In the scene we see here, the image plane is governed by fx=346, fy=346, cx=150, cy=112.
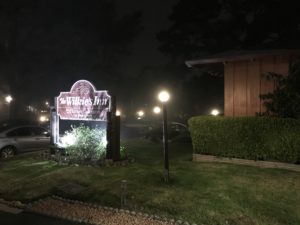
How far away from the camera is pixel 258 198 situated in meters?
7.99

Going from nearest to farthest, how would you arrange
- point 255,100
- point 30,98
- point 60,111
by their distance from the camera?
point 255,100 → point 60,111 → point 30,98

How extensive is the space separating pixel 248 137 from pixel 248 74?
2.70 meters

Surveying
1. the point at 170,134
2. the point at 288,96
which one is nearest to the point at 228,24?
the point at 170,134

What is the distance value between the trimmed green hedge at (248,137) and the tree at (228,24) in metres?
16.1

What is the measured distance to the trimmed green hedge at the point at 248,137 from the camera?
10.9m

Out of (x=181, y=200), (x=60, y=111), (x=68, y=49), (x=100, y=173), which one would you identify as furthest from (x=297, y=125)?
(x=68, y=49)

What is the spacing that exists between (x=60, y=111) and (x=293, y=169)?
8.96 meters

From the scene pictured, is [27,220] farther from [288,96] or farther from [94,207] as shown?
[288,96]

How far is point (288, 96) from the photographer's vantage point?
1118 cm

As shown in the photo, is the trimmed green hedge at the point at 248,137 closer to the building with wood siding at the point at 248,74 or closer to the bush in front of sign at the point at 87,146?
the building with wood siding at the point at 248,74

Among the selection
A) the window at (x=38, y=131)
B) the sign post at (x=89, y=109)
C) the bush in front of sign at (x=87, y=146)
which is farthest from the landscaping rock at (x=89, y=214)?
the window at (x=38, y=131)

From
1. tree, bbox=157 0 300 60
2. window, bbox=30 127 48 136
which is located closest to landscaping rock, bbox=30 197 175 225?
window, bbox=30 127 48 136

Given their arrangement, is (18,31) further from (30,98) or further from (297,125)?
(297,125)

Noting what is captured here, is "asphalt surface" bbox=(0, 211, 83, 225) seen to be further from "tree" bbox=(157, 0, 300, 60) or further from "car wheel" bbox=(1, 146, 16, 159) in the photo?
"tree" bbox=(157, 0, 300, 60)
